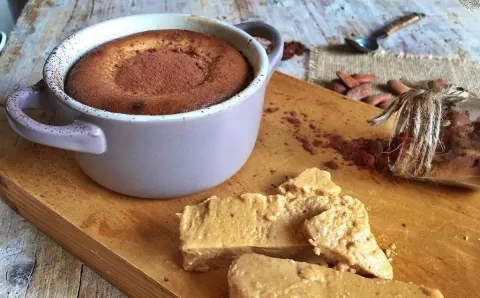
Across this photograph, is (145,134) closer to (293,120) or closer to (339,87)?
(293,120)

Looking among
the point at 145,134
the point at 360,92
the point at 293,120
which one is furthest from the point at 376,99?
the point at 145,134

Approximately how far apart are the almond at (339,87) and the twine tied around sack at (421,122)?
0.32m

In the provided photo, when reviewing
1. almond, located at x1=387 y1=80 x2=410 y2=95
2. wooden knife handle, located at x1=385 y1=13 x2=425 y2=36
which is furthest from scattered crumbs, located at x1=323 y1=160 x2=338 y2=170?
wooden knife handle, located at x1=385 y1=13 x2=425 y2=36

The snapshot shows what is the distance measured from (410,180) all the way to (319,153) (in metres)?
0.16

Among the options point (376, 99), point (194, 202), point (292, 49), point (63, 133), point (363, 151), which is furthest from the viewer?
point (292, 49)

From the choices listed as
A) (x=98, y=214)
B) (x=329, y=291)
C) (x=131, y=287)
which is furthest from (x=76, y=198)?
(x=329, y=291)

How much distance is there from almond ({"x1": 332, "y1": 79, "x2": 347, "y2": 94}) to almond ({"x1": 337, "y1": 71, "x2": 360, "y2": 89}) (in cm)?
1

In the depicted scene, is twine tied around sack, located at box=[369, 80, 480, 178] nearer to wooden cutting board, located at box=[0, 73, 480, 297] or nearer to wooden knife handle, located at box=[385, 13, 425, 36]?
wooden cutting board, located at box=[0, 73, 480, 297]

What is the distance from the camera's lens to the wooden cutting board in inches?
27.4

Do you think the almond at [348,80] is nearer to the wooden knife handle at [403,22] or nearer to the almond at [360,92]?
the almond at [360,92]

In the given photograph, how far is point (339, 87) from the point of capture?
1200 mm

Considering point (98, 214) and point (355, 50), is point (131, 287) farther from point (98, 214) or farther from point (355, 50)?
point (355, 50)

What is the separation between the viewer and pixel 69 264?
2.55 ft

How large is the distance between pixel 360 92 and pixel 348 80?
0.05 m
